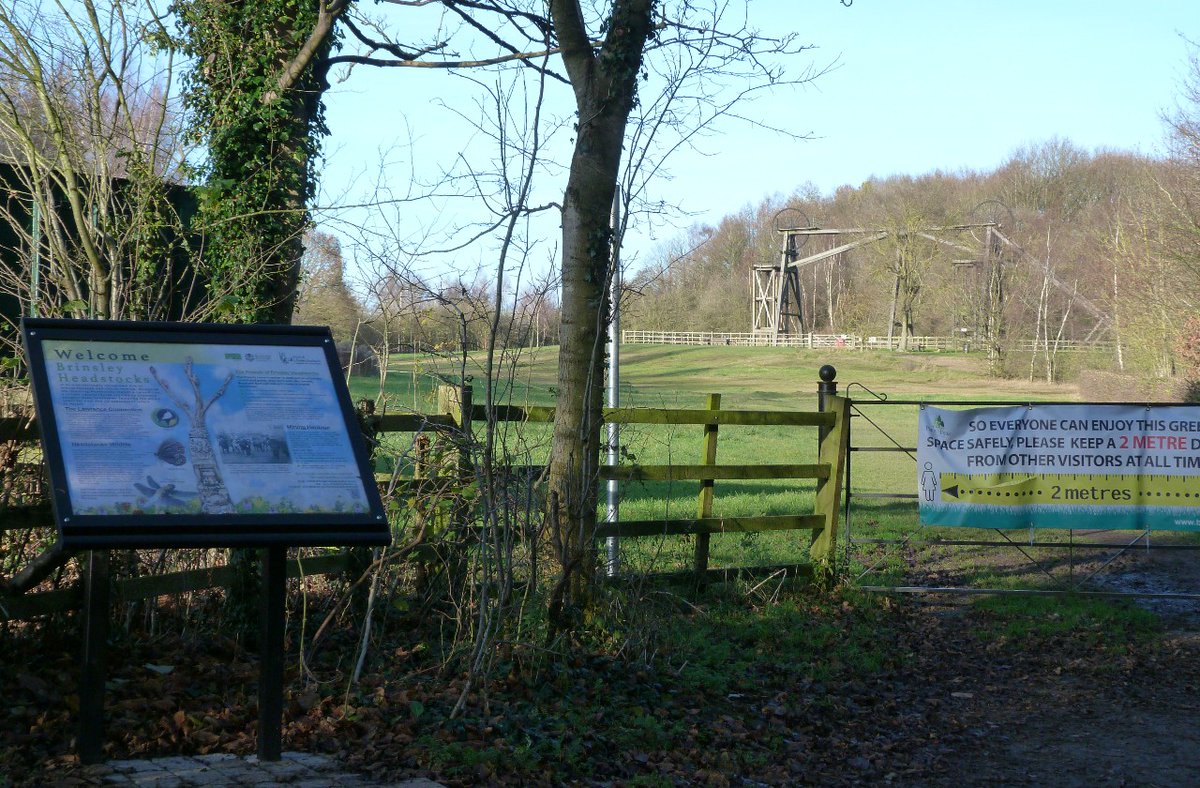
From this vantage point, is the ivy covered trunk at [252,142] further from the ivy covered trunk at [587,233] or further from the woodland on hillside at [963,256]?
the woodland on hillside at [963,256]

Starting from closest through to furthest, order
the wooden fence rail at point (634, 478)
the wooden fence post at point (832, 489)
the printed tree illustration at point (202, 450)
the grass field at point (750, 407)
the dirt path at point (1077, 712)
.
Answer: the printed tree illustration at point (202, 450) < the wooden fence rail at point (634, 478) < the dirt path at point (1077, 712) < the grass field at point (750, 407) < the wooden fence post at point (832, 489)

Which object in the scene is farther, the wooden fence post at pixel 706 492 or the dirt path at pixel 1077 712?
the wooden fence post at pixel 706 492

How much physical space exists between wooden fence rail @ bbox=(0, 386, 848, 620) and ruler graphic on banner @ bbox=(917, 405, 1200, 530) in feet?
3.25

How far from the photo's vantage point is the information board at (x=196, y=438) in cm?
420

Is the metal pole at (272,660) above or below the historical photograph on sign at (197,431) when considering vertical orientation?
below

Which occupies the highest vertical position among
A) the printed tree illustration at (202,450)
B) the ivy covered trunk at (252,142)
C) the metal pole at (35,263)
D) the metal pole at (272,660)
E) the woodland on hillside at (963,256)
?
the woodland on hillside at (963,256)

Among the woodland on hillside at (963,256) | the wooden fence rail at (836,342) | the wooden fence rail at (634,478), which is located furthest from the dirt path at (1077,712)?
the wooden fence rail at (836,342)

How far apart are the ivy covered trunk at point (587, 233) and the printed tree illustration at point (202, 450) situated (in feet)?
9.13

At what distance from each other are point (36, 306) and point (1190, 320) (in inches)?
963

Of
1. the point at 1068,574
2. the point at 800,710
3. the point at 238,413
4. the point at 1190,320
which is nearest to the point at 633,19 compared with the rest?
the point at 238,413

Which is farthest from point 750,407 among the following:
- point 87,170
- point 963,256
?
point 87,170

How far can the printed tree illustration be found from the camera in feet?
14.3

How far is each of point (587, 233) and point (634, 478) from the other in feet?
6.52

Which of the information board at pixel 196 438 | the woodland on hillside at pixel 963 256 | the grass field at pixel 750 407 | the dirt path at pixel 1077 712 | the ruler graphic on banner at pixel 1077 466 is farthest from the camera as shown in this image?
the woodland on hillside at pixel 963 256
